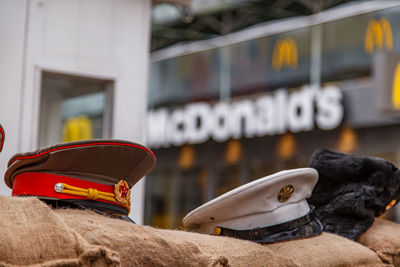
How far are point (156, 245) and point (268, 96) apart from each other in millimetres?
12370

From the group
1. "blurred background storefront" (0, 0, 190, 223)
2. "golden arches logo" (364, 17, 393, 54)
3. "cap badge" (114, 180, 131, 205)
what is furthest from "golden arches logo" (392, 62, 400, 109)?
"cap badge" (114, 180, 131, 205)

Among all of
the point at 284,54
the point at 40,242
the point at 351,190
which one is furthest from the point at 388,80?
the point at 40,242

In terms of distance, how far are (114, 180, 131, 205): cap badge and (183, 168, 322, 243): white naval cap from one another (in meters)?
0.25

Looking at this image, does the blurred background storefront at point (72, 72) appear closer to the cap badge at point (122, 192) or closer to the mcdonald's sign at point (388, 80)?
the cap badge at point (122, 192)

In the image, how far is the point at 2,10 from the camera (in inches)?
165

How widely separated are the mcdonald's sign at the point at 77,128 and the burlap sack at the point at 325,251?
2.84 meters

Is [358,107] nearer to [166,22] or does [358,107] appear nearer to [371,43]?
[371,43]

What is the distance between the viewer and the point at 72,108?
466 centimetres

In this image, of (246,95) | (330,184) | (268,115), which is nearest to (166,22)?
(246,95)

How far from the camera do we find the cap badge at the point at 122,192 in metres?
1.72

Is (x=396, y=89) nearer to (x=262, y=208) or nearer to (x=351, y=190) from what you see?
(x=351, y=190)

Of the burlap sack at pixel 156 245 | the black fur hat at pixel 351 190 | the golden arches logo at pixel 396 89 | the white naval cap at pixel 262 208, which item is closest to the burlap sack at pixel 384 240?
the black fur hat at pixel 351 190

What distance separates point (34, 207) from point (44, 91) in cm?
317

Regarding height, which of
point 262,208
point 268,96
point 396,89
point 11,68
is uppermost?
point 268,96
